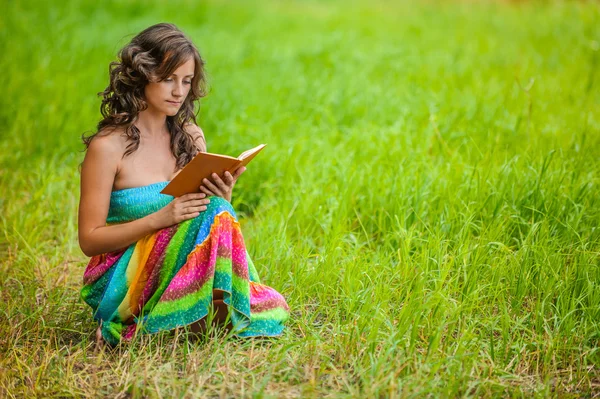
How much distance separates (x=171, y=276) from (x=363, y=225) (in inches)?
54.9

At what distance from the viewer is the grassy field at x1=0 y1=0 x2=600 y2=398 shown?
243cm

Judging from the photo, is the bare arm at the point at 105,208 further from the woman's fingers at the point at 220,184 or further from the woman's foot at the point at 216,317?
the woman's foot at the point at 216,317

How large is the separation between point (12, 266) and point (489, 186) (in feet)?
8.33

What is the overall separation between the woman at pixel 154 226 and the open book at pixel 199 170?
3 centimetres

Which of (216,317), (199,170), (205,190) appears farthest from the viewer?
(216,317)

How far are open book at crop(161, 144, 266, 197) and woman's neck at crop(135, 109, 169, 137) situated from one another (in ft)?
1.22

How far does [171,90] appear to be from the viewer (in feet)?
8.67

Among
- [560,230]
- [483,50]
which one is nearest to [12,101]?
[560,230]

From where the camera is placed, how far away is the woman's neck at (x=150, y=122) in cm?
272

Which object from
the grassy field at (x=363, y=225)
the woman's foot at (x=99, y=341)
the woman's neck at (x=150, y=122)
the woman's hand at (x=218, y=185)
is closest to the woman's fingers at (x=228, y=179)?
the woman's hand at (x=218, y=185)

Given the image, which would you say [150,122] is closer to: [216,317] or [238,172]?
[238,172]

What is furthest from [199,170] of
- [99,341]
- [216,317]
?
[99,341]

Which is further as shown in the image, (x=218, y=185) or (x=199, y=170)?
(x=218, y=185)

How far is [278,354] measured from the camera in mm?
2506
